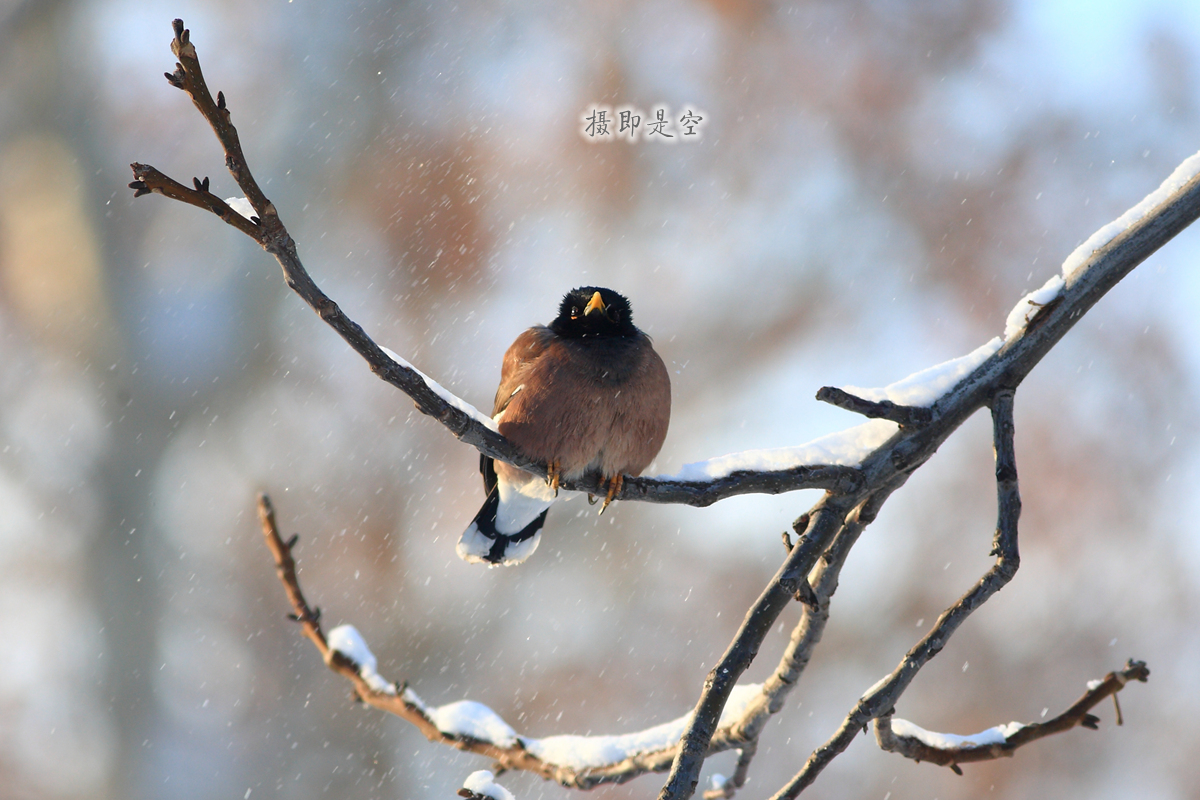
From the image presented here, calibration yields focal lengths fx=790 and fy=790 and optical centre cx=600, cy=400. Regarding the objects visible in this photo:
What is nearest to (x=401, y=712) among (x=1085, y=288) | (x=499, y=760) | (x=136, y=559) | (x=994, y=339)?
A: (x=499, y=760)

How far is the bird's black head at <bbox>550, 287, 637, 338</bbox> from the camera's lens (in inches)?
117

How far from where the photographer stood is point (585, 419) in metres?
2.55

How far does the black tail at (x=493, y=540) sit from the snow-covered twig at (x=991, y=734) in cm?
159

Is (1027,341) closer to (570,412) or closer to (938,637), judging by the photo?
(938,637)

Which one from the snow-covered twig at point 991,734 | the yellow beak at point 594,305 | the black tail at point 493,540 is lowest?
the snow-covered twig at point 991,734

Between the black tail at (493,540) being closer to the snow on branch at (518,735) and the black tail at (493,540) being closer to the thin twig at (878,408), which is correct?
the snow on branch at (518,735)

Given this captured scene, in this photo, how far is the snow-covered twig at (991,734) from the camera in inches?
58.1

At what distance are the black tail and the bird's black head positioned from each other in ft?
2.36

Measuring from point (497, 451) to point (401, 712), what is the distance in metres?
0.81

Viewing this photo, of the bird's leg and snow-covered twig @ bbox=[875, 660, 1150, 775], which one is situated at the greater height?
the bird's leg

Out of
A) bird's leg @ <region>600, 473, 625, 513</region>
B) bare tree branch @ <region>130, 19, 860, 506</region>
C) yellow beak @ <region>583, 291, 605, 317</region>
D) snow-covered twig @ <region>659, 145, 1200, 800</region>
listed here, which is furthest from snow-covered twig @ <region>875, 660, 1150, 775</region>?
yellow beak @ <region>583, 291, 605, 317</region>

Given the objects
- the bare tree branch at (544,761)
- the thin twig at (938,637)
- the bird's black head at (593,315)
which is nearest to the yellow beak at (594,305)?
the bird's black head at (593,315)

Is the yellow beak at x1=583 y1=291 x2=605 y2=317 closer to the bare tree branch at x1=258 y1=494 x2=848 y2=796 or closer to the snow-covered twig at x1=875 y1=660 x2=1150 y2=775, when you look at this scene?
the bare tree branch at x1=258 y1=494 x2=848 y2=796

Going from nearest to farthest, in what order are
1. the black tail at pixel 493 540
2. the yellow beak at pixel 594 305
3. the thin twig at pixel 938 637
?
the thin twig at pixel 938 637 < the yellow beak at pixel 594 305 < the black tail at pixel 493 540
